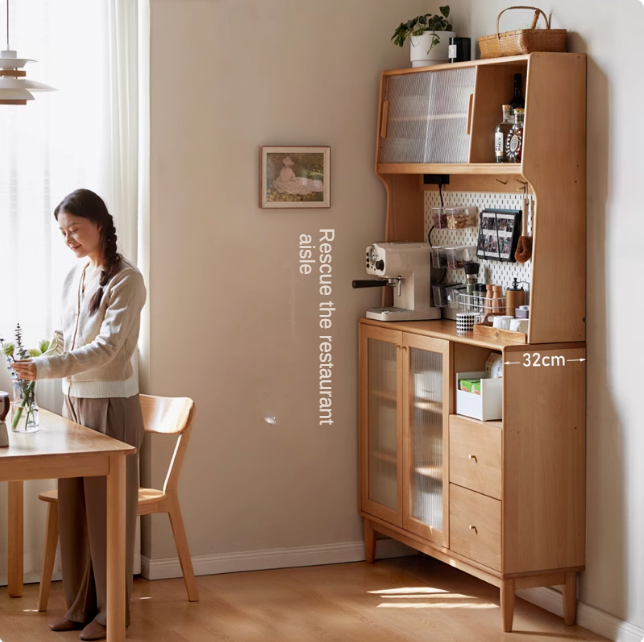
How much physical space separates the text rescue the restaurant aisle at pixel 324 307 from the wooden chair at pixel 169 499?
2.57 ft

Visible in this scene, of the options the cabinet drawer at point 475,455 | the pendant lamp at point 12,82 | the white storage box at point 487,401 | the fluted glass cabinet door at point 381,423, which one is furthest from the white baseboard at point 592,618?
the pendant lamp at point 12,82

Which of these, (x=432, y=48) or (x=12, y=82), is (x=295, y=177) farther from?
(x=12, y=82)

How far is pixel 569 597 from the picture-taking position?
13.1 feet

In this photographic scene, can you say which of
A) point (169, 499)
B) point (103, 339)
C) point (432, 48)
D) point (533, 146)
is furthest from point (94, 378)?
point (432, 48)

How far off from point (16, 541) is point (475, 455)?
6.21ft

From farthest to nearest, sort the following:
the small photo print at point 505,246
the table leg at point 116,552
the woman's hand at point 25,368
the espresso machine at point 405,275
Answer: the espresso machine at point 405,275 < the small photo print at point 505,246 < the woman's hand at point 25,368 < the table leg at point 116,552

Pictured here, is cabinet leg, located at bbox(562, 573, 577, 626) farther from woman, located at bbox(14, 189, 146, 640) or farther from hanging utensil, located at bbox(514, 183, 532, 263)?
woman, located at bbox(14, 189, 146, 640)

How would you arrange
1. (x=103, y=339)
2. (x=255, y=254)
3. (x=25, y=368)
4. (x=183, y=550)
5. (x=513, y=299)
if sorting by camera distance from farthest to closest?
(x=255, y=254) < (x=183, y=550) < (x=513, y=299) < (x=103, y=339) < (x=25, y=368)

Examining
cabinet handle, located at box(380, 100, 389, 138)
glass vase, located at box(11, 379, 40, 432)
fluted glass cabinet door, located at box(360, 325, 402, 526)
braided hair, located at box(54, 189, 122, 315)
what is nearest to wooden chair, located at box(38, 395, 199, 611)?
glass vase, located at box(11, 379, 40, 432)

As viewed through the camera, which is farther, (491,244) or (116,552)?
(491,244)

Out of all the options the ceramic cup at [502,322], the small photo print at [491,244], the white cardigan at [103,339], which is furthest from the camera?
the small photo print at [491,244]

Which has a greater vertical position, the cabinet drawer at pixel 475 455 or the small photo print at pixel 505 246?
the small photo print at pixel 505 246

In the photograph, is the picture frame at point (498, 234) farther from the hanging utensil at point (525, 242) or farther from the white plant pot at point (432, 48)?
the white plant pot at point (432, 48)

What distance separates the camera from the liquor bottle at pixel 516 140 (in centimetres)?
394
